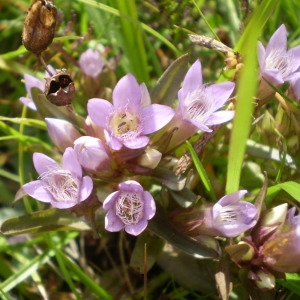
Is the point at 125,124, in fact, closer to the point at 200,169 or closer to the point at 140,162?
the point at 140,162

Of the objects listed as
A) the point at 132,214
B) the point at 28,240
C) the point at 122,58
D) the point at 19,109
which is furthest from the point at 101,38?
the point at 132,214

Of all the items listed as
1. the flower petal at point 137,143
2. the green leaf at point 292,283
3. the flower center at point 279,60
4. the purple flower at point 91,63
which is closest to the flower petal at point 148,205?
the flower petal at point 137,143

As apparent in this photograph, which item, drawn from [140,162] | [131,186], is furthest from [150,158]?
[131,186]

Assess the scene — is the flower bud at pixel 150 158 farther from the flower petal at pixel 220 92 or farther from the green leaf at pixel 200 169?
the flower petal at pixel 220 92

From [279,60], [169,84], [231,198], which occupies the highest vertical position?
[279,60]

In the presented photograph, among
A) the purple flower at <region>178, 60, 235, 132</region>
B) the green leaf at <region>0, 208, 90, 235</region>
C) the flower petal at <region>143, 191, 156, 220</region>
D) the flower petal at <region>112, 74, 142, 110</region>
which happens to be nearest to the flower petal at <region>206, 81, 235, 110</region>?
the purple flower at <region>178, 60, 235, 132</region>

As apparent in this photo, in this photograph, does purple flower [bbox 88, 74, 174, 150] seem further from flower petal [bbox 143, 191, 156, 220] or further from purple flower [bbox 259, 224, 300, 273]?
purple flower [bbox 259, 224, 300, 273]

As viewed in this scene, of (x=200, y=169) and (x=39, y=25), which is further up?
(x=39, y=25)
